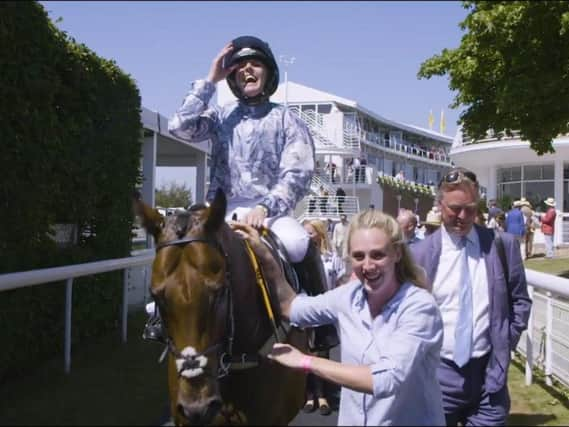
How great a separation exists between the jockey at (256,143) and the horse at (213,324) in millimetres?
441

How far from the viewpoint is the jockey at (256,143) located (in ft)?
10.5

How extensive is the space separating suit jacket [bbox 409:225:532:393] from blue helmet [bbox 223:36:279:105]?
3.85ft

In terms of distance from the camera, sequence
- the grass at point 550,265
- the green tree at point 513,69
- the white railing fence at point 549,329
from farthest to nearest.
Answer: the grass at point 550,265 → the green tree at point 513,69 → the white railing fence at point 549,329

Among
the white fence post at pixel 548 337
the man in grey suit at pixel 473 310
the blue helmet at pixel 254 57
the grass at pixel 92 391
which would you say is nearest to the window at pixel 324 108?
the grass at pixel 92 391

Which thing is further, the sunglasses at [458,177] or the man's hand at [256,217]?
the sunglasses at [458,177]

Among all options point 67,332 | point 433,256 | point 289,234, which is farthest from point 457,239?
point 67,332

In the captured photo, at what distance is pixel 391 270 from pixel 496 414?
4.46 feet

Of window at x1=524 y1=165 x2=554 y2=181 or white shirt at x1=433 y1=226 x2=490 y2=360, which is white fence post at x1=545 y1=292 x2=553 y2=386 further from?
window at x1=524 y1=165 x2=554 y2=181

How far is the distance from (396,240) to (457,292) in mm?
1034

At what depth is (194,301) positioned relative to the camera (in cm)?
217

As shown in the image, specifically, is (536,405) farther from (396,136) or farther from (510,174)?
(396,136)

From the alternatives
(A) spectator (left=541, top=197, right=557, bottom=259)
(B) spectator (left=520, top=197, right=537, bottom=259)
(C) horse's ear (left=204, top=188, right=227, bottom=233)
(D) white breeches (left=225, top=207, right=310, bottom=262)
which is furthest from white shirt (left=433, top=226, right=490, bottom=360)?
(B) spectator (left=520, top=197, right=537, bottom=259)

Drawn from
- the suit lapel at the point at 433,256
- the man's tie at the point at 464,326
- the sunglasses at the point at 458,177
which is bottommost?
the man's tie at the point at 464,326

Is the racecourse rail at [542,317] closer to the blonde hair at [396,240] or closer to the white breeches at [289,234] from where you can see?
the white breeches at [289,234]
